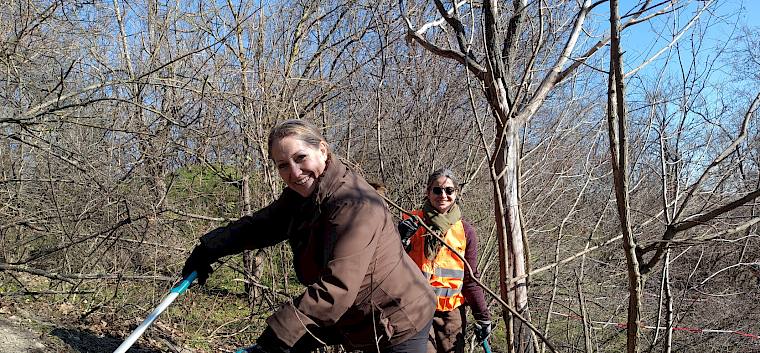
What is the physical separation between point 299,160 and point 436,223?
1.64 metres

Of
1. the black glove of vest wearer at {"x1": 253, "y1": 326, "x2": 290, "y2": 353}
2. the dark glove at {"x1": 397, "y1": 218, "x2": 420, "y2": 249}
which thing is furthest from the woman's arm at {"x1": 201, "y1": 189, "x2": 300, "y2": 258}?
the dark glove at {"x1": 397, "y1": 218, "x2": 420, "y2": 249}

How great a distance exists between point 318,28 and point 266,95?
3.24m

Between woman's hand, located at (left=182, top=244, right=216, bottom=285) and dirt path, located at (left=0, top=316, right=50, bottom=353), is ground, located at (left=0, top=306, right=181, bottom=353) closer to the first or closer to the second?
dirt path, located at (left=0, top=316, right=50, bottom=353)

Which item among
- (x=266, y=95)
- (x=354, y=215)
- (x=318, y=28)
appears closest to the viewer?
(x=354, y=215)

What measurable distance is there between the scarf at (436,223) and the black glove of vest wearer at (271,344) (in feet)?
6.10

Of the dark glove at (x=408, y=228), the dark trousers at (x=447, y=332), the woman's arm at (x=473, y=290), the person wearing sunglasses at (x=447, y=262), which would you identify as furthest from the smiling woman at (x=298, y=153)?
the dark trousers at (x=447, y=332)

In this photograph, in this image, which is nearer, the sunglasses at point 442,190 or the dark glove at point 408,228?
the dark glove at point 408,228

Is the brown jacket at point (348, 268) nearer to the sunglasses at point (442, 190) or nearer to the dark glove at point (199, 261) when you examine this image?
the dark glove at point (199, 261)

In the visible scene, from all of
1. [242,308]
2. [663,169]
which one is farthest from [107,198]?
[663,169]

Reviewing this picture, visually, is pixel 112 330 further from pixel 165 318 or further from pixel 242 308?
pixel 242 308

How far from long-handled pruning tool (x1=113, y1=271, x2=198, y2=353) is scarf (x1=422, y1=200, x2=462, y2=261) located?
1.49 meters

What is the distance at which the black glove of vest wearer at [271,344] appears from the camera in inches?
77.0

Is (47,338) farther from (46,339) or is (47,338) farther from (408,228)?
(408,228)

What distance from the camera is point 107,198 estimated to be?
18.1 ft
